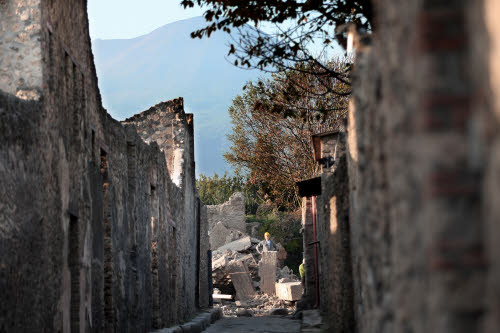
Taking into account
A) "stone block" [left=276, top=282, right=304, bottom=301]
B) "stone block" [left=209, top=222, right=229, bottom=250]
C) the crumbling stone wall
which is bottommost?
"stone block" [left=276, top=282, right=304, bottom=301]

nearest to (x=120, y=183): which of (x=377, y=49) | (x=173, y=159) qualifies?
(x=173, y=159)

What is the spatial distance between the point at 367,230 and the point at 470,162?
244 cm

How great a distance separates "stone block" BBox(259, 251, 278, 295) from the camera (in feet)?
87.8

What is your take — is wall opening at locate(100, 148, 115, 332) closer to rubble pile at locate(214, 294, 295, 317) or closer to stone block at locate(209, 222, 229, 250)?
rubble pile at locate(214, 294, 295, 317)

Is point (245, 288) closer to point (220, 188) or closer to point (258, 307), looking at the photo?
point (258, 307)

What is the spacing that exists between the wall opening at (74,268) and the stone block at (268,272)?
17929mm

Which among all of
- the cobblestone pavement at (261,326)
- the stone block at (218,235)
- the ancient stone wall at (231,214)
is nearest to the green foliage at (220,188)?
the ancient stone wall at (231,214)

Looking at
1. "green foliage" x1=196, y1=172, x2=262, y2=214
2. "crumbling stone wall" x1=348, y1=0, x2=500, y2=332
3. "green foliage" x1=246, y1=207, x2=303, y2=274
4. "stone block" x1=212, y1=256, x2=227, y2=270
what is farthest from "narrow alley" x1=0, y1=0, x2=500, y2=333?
"green foliage" x1=196, y1=172, x2=262, y2=214

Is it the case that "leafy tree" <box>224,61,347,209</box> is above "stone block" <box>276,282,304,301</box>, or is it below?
above

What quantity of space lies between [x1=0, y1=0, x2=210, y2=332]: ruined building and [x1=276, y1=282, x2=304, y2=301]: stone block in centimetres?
885

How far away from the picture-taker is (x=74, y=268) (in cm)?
887

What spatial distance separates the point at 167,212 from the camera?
52.9 ft

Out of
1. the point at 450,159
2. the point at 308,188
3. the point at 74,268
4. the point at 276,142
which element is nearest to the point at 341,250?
the point at 74,268

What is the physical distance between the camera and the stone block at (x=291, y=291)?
77.0 ft
